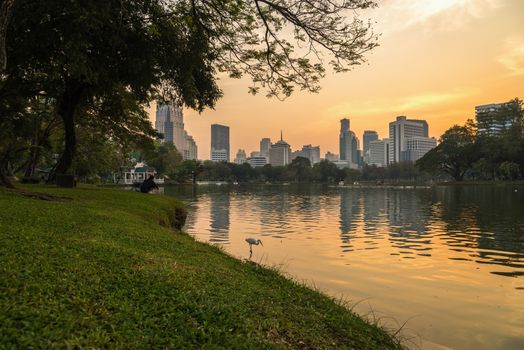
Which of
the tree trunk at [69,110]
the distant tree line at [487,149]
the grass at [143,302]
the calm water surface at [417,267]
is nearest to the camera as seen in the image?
the grass at [143,302]

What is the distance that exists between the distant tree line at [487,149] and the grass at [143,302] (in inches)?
4461

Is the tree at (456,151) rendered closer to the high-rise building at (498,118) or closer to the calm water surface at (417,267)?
the high-rise building at (498,118)

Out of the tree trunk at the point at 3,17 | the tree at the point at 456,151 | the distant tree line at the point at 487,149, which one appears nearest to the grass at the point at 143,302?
the tree trunk at the point at 3,17

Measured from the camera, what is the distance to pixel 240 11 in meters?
13.1

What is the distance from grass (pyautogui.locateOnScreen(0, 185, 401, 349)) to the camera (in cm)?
452

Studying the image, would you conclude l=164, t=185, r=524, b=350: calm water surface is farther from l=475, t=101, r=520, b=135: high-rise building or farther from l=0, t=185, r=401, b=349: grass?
l=475, t=101, r=520, b=135: high-rise building

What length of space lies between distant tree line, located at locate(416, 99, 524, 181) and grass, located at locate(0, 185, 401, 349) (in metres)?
113

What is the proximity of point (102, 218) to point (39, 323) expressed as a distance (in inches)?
372

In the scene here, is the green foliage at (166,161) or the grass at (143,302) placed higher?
the green foliage at (166,161)

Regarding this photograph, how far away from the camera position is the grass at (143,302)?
4.52m

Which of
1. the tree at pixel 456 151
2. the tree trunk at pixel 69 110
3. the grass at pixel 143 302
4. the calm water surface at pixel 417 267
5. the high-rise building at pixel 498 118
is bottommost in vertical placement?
the calm water surface at pixel 417 267

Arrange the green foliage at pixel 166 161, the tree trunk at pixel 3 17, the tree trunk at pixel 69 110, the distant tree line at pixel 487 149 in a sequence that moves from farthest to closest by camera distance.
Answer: the green foliage at pixel 166 161 → the distant tree line at pixel 487 149 → the tree trunk at pixel 69 110 → the tree trunk at pixel 3 17

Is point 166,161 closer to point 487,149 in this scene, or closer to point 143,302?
point 487,149

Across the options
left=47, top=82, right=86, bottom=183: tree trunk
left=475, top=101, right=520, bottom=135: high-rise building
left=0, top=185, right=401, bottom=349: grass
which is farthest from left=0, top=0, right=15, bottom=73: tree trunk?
left=475, top=101, right=520, bottom=135: high-rise building
